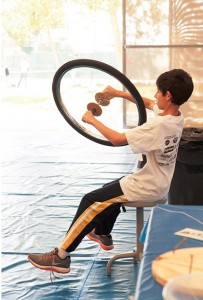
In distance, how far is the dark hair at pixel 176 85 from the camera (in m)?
2.44

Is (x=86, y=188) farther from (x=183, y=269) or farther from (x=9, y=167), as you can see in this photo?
(x=183, y=269)

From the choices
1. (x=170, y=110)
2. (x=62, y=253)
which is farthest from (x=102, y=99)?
(x=62, y=253)

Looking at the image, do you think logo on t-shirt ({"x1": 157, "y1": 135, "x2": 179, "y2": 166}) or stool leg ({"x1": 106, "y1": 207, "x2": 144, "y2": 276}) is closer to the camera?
logo on t-shirt ({"x1": 157, "y1": 135, "x2": 179, "y2": 166})

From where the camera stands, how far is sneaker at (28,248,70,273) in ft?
8.75

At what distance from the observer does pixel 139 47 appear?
666 cm

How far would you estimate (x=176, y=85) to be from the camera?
2.44 meters

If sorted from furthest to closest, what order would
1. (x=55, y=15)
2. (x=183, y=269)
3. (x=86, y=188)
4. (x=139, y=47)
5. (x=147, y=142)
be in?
(x=55, y=15)
(x=139, y=47)
(x=86, y=188)
(x=147, y=142)
(x=183, y=269)

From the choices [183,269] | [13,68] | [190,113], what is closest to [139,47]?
[190,113]

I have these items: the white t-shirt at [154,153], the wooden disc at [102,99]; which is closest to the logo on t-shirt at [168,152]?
the white t-shirt at [154,153]

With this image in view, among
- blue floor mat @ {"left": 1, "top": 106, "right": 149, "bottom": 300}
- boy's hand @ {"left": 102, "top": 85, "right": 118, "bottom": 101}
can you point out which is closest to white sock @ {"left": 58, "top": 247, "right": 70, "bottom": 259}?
blue floor mat @ {"left": 1, "top": 106, "right": 149, "bottom": 300}

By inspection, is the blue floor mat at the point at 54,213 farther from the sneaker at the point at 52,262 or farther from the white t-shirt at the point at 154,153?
the white t-shirt at the point at 154,153

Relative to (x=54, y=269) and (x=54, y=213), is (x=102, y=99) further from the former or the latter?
(x=54, y=213)

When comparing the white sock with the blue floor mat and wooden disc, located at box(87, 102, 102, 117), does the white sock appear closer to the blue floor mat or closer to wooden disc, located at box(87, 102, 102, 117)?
the blue floor mat

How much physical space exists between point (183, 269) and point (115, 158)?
425cm
